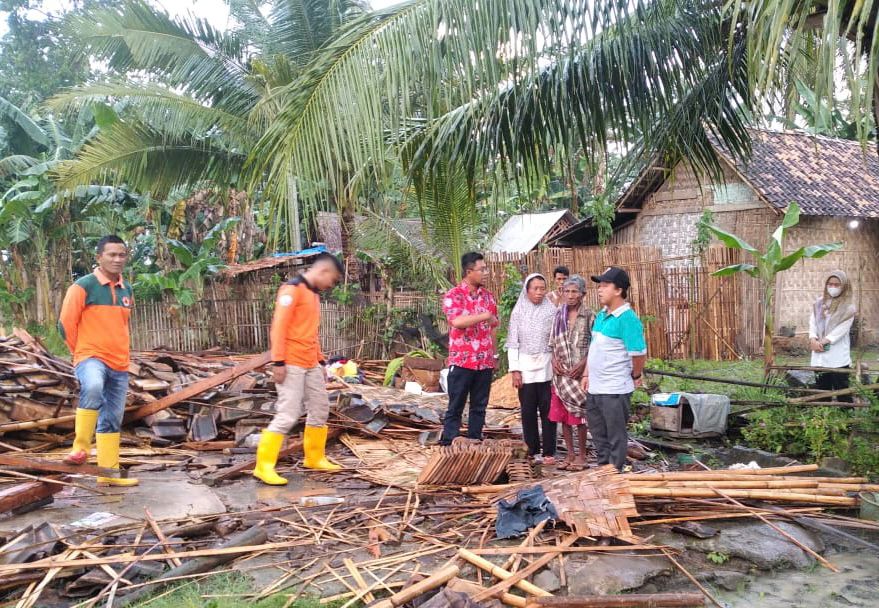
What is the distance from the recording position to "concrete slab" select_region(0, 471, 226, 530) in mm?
Answer: 4707

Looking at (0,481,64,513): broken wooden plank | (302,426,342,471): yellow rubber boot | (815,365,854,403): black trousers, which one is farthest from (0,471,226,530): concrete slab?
(815,365,854,403): black trousers

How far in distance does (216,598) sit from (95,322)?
285 cm

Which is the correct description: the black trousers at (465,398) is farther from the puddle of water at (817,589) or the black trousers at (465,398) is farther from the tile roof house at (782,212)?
the tile roof house at (782,212)

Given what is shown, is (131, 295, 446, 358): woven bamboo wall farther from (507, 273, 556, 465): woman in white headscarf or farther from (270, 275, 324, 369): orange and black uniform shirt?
(507, 273, 556, 465): woman in white headscarf

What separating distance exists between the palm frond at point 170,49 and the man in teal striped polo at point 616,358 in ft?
32.5

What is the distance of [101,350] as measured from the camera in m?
5.47

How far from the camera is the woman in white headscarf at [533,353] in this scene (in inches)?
241

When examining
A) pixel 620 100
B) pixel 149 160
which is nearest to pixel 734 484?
pixel 620 100

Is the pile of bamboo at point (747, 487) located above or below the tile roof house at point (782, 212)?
below

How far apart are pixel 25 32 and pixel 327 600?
87.0 ft

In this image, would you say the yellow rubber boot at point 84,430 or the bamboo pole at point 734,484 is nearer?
the bamboo pole at point 734,484

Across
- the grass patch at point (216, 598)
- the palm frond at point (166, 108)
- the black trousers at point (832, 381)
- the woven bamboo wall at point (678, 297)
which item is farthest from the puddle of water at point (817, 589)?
the palm frond at point (166, 108)

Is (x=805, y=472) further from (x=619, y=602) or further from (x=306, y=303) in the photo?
(x=306, y=303)

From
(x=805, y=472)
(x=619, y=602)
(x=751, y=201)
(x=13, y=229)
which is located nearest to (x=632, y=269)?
(x=751, y=201)
